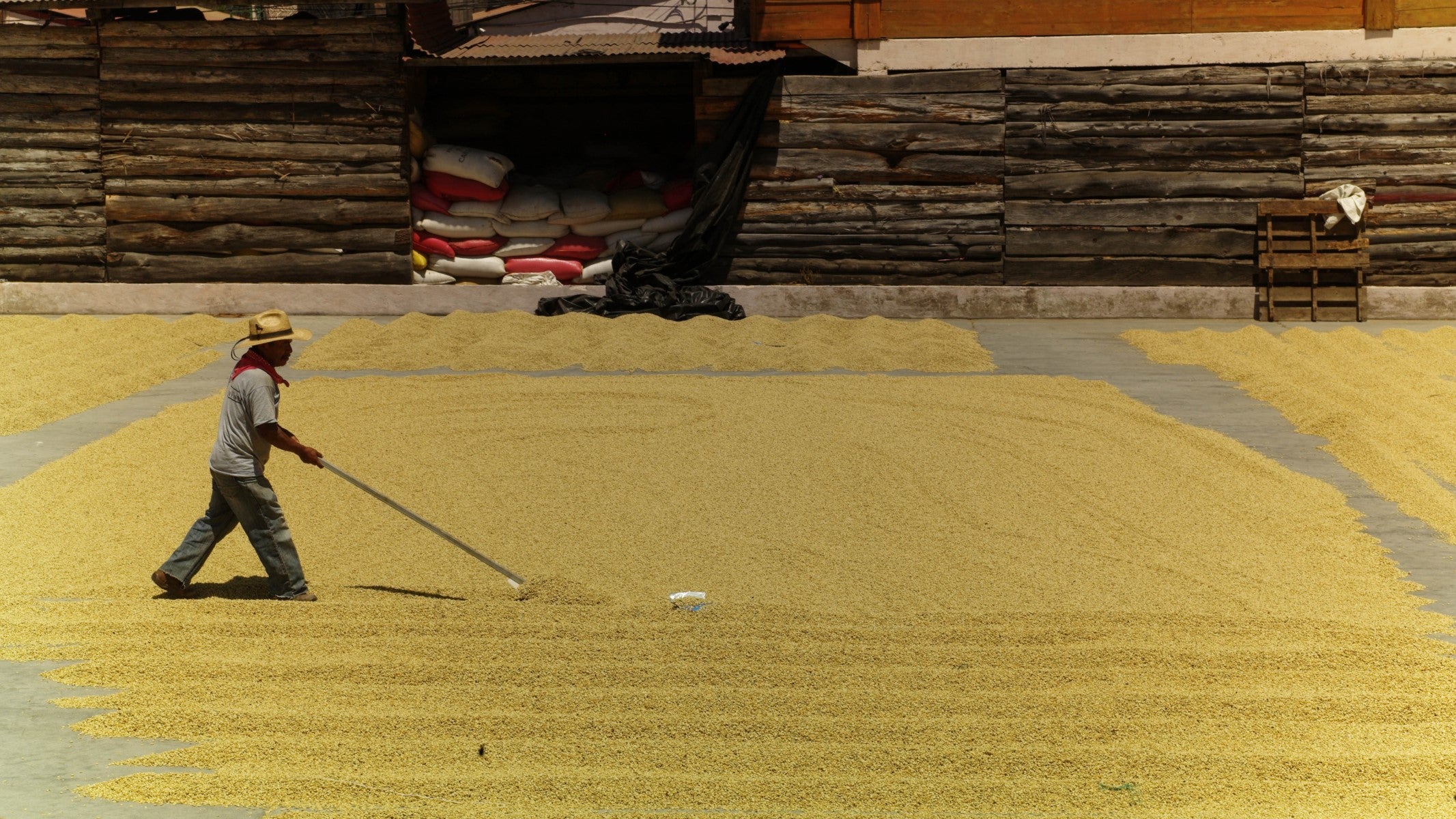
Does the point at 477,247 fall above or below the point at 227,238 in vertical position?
below

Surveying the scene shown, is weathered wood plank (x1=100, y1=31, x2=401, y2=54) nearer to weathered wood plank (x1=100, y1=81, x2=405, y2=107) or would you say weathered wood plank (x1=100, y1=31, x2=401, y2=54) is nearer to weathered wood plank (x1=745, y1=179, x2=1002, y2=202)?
weathered wood plank (x1=100, y1=81, x2=405, y2=107)

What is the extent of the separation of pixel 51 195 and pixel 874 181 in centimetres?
835

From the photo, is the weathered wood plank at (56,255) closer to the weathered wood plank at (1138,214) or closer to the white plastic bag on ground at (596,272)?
the white plastic bag on ground at (596,272)

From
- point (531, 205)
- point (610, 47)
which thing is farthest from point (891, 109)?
point (531, 205)

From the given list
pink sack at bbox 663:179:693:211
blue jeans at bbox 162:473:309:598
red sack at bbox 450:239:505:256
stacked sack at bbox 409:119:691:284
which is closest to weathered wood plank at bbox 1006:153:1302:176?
pink sack at bbox 663:179:693:211

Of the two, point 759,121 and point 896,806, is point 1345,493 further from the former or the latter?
point 759,121

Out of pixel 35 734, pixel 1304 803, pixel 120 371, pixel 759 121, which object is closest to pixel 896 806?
pixel 1304 803

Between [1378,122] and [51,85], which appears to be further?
[51,85]

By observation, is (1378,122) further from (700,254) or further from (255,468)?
(255,468)

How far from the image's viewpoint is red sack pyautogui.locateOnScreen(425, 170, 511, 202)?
1497 cm

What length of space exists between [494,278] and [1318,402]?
8.22 meters

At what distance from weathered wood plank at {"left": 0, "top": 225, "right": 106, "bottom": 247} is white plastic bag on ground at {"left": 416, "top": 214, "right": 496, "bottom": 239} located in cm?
332

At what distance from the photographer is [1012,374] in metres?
11.4

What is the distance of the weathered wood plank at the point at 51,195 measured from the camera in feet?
49.4
